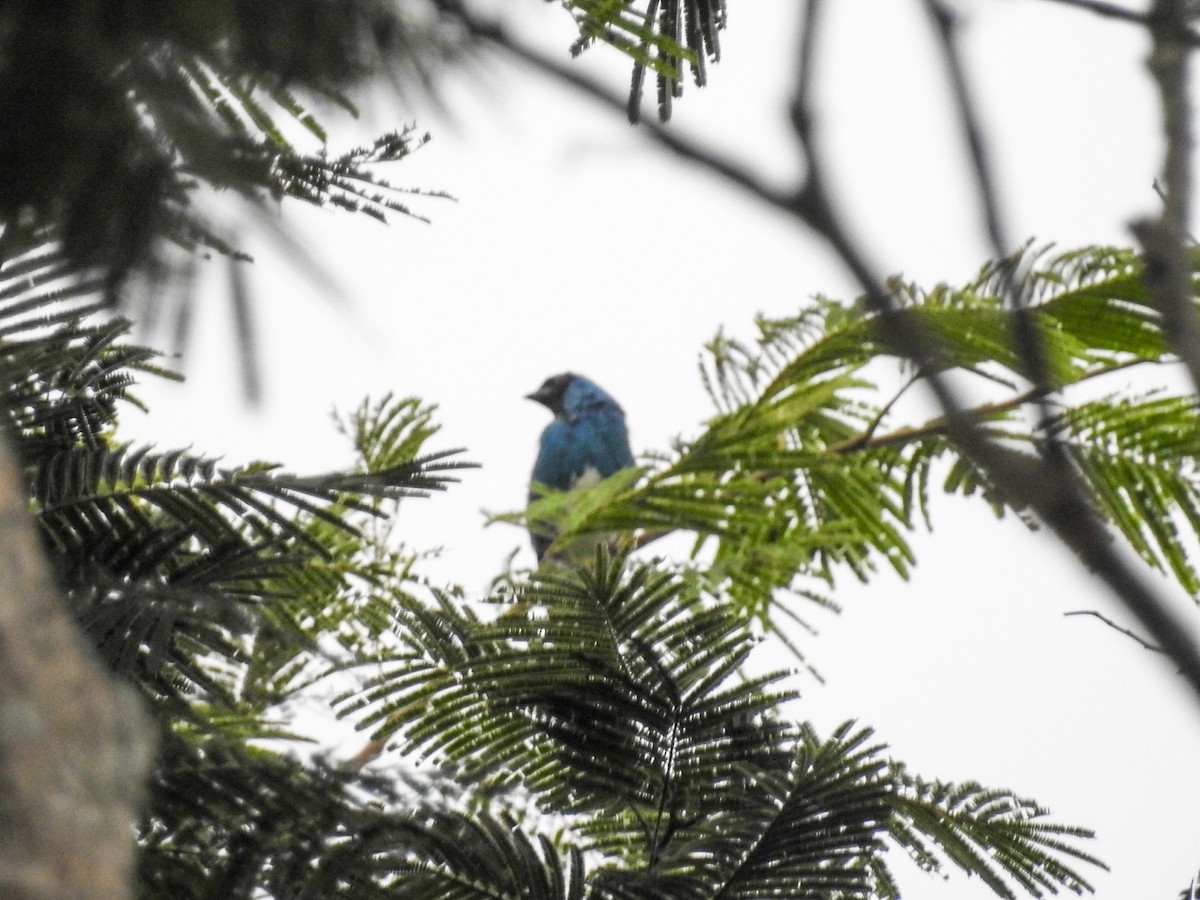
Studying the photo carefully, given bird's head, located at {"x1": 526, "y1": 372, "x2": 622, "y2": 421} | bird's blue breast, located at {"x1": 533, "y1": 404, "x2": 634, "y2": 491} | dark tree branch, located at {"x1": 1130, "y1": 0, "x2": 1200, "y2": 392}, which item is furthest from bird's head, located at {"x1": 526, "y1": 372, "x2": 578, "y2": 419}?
dark tree branch, located at {"x1": 1130, "y1": 0, "x2": 1200, "y2": 392}

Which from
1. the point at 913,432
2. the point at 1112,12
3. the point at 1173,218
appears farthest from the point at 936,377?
the point at 913,432

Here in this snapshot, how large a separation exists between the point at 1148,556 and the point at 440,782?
1861 millimetres

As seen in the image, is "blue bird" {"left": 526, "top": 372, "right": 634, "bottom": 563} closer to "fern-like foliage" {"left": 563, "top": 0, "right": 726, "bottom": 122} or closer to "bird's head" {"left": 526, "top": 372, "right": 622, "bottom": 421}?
"bird's head" {"left": 526, "top": 372, "right": 622, "bottom": 421}

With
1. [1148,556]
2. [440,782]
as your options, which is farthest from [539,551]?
[440,782]

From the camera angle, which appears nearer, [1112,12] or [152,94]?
[1112,12]

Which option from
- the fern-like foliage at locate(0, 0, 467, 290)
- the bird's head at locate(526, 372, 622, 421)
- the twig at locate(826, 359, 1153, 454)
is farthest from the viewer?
the bird's head at locate(526, 372, 622, 421)

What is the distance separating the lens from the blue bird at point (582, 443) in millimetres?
8969

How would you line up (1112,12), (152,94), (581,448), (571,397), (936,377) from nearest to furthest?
(936,377)
(1112,12)
(152,94)
(581,448)
(571,397)

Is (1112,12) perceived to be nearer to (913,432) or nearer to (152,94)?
(152,94)

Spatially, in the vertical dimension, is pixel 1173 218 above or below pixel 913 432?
below

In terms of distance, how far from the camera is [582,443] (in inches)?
361

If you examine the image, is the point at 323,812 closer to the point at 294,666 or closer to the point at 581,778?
the point at 581,778

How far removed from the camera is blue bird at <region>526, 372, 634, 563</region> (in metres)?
8.97

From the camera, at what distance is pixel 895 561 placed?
134 inches
